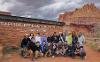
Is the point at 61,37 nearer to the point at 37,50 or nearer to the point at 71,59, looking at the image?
the point at 71,59

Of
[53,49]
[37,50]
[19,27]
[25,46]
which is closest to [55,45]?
[53,49]

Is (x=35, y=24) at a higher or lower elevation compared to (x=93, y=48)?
higher

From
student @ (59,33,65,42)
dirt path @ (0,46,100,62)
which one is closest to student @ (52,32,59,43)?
student @ (59,33,65,42)

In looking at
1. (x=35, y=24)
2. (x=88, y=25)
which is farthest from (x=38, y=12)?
(x=88, y=25)

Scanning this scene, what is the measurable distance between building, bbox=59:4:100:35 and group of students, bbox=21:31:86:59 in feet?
0.93

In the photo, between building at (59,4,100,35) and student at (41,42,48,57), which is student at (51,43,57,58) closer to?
student at (41,42,48,57)

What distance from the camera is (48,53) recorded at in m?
A: 12.0

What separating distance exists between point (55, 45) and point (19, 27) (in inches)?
63.8

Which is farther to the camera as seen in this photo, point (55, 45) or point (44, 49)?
point (55, 45)

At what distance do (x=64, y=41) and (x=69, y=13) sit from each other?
108cm

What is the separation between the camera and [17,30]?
1116cm

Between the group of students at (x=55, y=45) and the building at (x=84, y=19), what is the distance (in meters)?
0.28

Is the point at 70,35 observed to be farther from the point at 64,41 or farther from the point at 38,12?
the point at 38,12

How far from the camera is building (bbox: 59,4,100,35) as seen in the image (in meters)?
12.8
